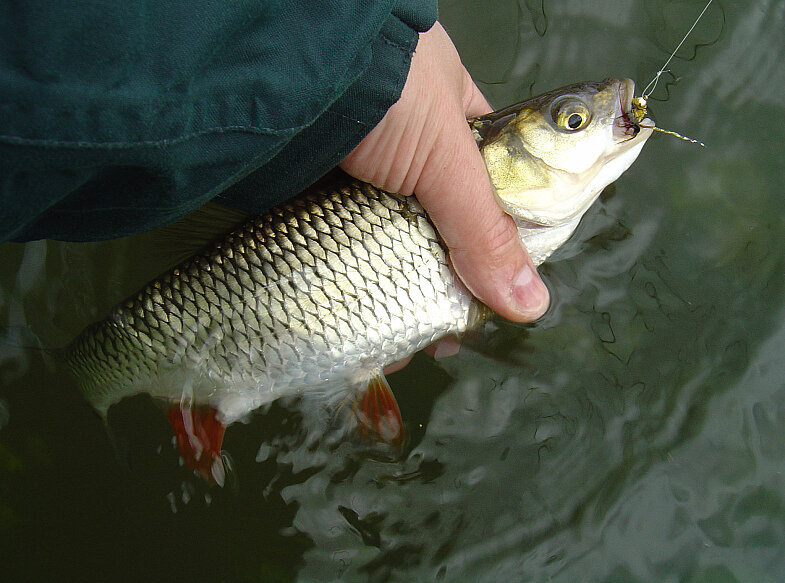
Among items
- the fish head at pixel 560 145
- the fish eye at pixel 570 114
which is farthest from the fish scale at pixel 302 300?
the fish eye at pixel 570 114

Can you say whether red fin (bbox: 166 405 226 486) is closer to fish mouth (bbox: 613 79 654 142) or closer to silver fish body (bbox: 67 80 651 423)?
silver fish body (bbox: 67 80 651 423)

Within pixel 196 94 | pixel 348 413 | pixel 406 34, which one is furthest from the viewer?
pixel 348 413

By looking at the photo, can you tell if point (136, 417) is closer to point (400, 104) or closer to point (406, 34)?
point (400, 104)

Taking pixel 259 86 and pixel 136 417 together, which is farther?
pixel 136 417

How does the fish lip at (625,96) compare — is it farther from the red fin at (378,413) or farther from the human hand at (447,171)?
the red fin at (378,413)

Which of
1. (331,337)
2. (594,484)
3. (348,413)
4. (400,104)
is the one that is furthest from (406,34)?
(594,484)

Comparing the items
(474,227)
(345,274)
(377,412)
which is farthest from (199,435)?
(474,227)

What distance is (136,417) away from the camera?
276cm

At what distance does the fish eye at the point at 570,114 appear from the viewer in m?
1.91

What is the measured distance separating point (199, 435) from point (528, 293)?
1.28m

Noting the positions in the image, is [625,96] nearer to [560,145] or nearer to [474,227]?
[560,145]

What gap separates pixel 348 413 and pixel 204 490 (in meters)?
0.84

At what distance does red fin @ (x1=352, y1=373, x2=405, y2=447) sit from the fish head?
2.47 feet

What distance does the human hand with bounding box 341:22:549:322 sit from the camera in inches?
64.2
